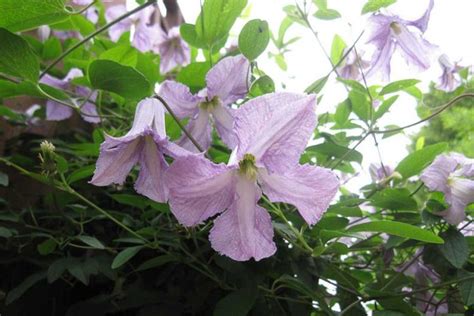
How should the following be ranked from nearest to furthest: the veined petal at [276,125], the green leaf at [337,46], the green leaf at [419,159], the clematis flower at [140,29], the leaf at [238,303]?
the veined petal at [276,125] → the leaf at [238,303] → the green leaf at [419,159] → the green leaf at [337,46] → the clematis flower at [140,29]

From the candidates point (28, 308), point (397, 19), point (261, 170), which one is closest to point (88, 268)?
point (28, 308)

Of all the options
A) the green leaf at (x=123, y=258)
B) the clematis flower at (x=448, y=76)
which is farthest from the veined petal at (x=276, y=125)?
the clematis flower at (x=448, y=76)

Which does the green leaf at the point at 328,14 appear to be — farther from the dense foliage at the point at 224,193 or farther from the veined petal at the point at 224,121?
the veined petal at the point at 224,121

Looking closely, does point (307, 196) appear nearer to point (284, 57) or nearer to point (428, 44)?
point (428, 44)

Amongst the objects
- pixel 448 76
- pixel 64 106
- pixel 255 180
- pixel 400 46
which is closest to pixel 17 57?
pixel 255 180

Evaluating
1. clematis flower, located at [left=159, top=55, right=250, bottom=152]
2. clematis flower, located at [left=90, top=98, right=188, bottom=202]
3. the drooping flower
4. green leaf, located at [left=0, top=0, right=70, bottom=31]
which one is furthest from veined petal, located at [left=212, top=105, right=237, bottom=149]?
the drooping flower

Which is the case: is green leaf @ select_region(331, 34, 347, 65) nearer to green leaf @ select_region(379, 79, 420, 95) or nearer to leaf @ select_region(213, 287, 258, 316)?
green leaf @ select_region(379, 79, 420, 95)
